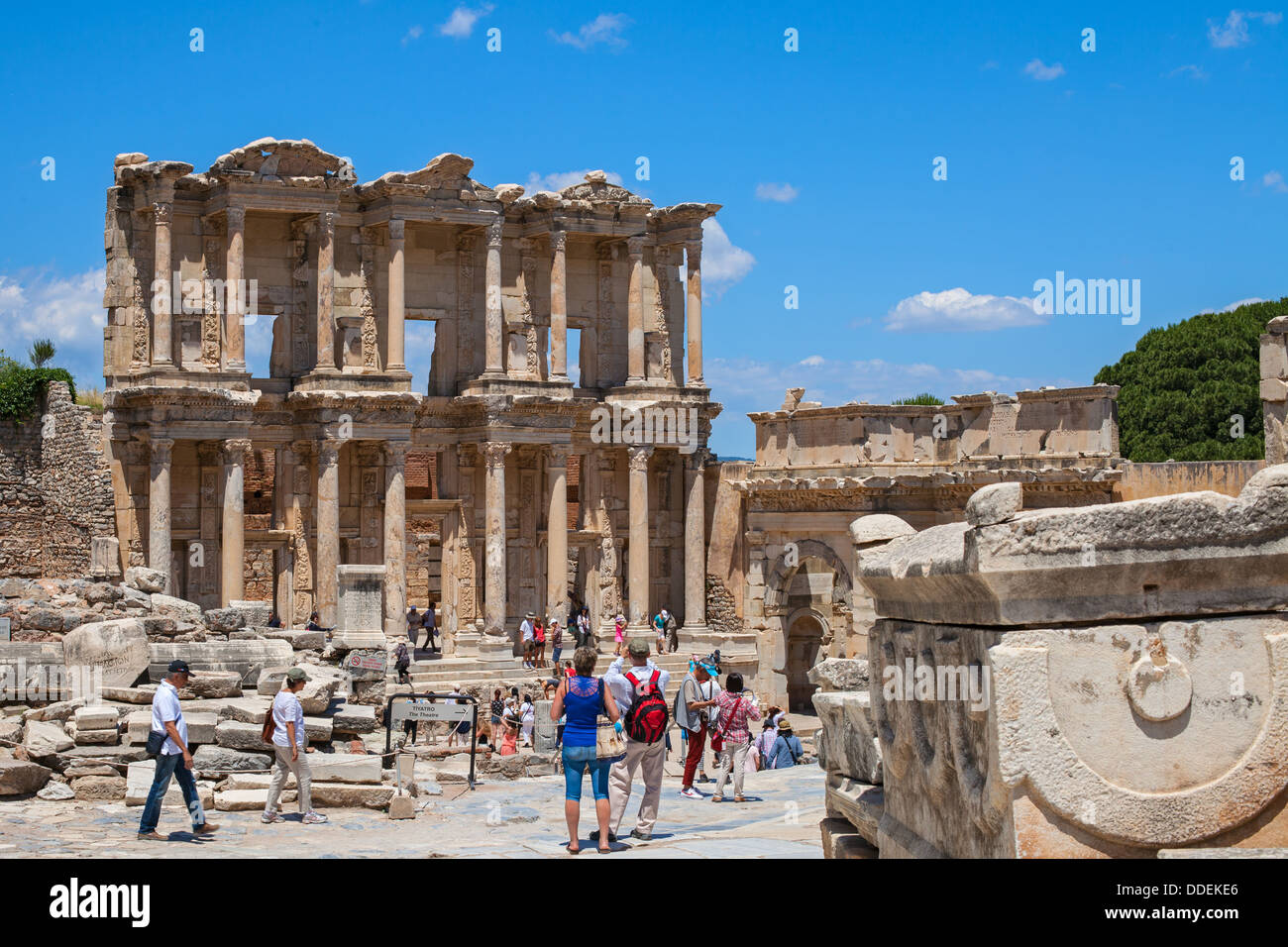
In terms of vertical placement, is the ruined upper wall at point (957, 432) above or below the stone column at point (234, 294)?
below

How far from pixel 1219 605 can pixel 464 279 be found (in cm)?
3068

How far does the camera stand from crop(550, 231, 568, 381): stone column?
35781 mm

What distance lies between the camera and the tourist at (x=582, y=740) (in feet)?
33.4

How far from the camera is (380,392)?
3334cm

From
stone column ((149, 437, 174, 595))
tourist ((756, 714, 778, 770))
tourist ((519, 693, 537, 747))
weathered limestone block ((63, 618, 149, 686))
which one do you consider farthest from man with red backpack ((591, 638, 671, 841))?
stone column ((149, 437, 174, 595))

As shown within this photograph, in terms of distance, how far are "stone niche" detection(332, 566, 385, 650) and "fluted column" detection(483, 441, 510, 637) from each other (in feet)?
35.2

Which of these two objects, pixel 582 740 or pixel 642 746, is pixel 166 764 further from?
pixel 642 746

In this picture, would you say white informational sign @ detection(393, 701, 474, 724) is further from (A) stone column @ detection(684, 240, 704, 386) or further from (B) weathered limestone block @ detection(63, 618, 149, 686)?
(A) stone column @ detection(684, 240, 704, 386)

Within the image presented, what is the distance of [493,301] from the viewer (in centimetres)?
3491

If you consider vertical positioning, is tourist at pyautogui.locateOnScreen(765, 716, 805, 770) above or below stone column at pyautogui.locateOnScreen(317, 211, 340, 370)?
below

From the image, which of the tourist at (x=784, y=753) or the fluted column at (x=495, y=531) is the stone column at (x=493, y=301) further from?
the tourist at (x=784, y=753)

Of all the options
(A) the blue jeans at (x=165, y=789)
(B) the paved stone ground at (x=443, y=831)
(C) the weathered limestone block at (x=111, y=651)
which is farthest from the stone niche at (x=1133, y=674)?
(C) the weathered limestone block at (x=111, y=651)

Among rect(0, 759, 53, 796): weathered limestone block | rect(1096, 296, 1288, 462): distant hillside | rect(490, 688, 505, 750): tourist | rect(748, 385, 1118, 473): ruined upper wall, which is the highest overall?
rect(1096, 296, 1288, 462): distant hillside

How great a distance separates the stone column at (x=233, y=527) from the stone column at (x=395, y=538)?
9.67ft
